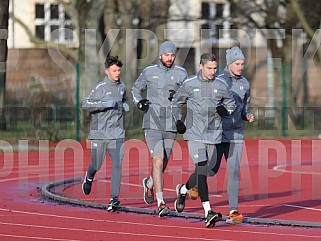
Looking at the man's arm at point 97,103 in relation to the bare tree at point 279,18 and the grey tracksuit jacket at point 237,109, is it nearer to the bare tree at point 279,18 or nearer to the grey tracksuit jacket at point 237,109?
the grey tracksuit jacket at point 237,109

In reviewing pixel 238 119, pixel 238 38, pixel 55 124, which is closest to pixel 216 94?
pixel 238 119

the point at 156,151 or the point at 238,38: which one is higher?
the point at 238,38

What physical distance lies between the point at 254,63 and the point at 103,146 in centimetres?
3292

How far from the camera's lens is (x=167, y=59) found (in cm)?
1430

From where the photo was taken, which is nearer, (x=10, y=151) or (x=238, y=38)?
(x=10, y=151)

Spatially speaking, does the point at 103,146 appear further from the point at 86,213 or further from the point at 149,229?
the point at 149,229

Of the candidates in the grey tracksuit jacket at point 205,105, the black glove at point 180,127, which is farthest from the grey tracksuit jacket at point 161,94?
the grey tracksuit jacket at point 205,105

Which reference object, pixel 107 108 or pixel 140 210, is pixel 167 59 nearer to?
pixel 107 108

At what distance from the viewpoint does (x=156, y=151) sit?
47.1ft

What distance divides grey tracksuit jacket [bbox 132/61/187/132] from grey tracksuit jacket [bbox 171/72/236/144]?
3.80 ft

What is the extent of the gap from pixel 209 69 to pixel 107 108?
1999 millimetres

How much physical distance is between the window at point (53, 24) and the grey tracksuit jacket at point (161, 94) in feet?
94.9

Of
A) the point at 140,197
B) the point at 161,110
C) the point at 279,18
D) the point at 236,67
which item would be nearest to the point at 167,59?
the point at 161,110

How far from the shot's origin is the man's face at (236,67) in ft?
43.6
